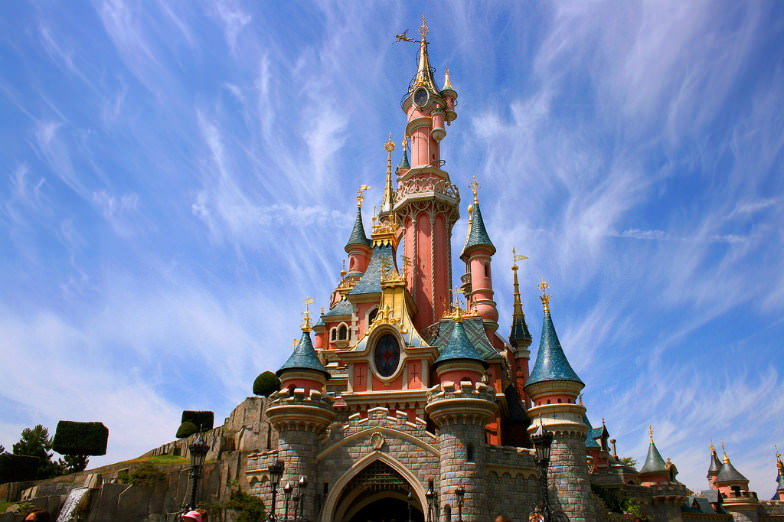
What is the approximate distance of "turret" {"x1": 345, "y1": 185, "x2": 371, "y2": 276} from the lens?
46812 mm

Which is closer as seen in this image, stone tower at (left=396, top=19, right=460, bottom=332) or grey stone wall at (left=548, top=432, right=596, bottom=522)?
grey stone wall at (left=548, top=432, right=596, bottom=522)

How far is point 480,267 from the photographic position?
39969 mm

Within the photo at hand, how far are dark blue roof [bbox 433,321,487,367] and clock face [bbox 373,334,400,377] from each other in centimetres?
Result: 363

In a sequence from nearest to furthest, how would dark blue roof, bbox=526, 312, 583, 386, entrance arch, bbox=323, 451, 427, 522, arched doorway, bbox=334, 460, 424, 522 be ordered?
entrance arch, bbox=323, 451, 427, 522, arched doorway, bbox=334, 460, 424, 522, dark blue roof, bbox=526, 312, 583, 386

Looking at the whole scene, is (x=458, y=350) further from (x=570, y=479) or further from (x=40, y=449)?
(x=40, y=449)

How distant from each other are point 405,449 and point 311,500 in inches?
162

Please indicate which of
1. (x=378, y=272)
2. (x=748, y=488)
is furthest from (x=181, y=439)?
(x=748, y=488)

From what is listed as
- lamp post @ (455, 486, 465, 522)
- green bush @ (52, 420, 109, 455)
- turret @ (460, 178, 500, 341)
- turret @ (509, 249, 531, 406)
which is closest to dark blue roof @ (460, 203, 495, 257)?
turret @ (460, 178, 500, 341)

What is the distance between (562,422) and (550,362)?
288 cm

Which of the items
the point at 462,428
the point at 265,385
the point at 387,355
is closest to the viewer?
the point at 462,428

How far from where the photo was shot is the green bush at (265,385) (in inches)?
1687

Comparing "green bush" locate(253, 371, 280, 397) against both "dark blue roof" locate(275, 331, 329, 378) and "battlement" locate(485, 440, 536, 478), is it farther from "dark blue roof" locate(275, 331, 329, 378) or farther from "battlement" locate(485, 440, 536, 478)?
"battlement" locate(485, 440, 536, 478)

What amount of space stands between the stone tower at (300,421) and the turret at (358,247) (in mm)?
19454

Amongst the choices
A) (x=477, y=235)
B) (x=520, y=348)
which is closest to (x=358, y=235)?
(x=477, y=235)
